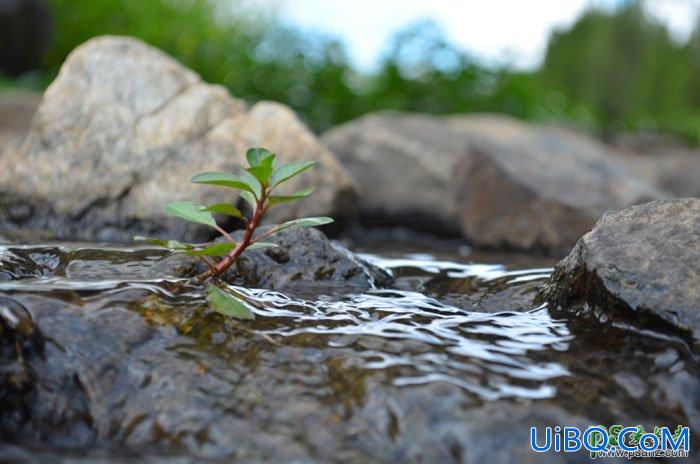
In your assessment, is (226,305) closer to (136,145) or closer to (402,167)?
(136,145)

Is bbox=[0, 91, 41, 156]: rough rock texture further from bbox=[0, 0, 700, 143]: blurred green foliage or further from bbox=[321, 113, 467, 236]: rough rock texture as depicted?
bbox=[321, 113, 467, 236]: rough rock texture

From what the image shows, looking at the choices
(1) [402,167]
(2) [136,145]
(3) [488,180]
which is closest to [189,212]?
(2) [136,145]

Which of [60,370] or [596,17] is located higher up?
[596,17]

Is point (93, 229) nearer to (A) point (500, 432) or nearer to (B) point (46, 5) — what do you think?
(A) point (500, 432)

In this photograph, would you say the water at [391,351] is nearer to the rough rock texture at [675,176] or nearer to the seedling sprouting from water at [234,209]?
the seedling sprouting from water at [234,209]

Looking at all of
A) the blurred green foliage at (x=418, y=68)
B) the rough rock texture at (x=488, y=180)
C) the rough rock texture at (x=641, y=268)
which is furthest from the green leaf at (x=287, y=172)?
the blurred green foliage at (x=418, y=68)

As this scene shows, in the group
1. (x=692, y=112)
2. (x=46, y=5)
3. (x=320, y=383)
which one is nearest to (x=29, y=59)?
(x=46, y=5)
